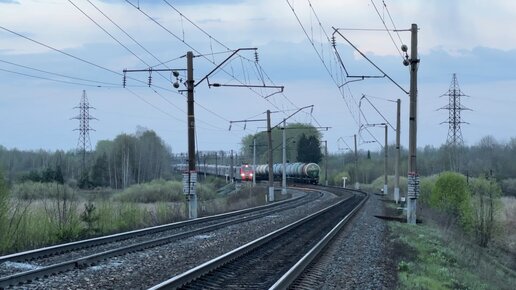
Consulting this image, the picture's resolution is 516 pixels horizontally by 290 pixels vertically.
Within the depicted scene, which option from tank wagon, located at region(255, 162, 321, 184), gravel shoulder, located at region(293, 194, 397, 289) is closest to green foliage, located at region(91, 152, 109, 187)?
tank wagon, located at region(255, 162, 321, 184)

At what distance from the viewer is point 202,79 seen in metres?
34.9

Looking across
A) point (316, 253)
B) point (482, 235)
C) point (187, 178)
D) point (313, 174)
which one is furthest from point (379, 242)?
point (313, 174)

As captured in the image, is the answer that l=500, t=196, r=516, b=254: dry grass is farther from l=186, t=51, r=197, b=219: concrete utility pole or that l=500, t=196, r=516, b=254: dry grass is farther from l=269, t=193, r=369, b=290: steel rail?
l=269, t=193, r=369, b=290: steel rail

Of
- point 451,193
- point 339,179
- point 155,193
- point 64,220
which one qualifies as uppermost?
point 64,220

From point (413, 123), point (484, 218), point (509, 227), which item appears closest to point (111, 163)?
point (509, 227)

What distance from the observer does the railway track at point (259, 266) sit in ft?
43.1

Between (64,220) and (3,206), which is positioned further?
(64,220)

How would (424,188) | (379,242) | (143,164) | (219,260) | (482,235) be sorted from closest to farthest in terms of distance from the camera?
(219,260)
(379,242)
(482,235)
(424,188)
(143,164)

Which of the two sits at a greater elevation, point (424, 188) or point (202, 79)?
point (202, 79)

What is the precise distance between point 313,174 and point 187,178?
65793mm

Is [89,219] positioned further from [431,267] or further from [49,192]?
[49,192]

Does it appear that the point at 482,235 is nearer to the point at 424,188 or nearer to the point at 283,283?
the point at 424,188

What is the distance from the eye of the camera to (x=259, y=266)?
53.5ft

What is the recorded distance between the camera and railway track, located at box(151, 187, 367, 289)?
13133 millimetres
